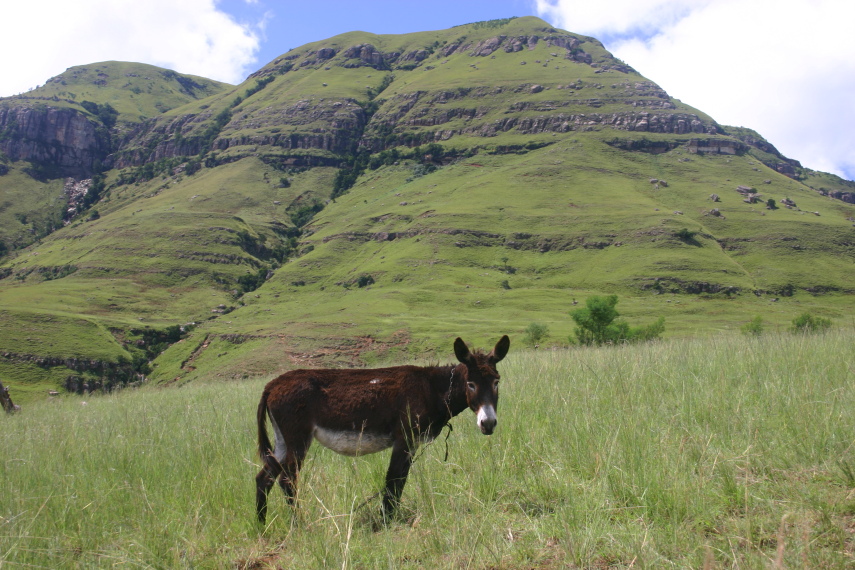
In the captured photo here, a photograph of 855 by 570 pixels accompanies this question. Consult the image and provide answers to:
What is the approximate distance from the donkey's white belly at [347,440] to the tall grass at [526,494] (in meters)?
0.31

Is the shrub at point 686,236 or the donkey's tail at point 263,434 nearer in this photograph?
the donkey's tail at point 263,434

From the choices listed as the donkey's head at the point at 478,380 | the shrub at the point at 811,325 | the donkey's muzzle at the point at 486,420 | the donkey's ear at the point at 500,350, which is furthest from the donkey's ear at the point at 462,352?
the shrub at the point at 811,325

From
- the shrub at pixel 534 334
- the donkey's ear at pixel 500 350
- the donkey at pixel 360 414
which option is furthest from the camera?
the shrub at pixel 534 334

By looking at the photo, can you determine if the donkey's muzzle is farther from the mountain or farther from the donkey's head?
the mountain

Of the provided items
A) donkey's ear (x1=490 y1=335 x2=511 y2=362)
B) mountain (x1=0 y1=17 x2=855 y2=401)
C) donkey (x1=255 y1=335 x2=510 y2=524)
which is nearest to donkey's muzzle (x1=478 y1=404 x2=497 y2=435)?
donkey (x1=255 y1=335 x2=510 y2=524)

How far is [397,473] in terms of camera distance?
509cm

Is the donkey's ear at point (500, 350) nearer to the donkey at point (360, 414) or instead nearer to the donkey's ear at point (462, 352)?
the donkey at point (360, 414)

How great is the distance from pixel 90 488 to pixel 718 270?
120 m

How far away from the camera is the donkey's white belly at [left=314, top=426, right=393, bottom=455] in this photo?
16.9 ft

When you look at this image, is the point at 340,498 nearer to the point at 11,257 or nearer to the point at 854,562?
the point at 854,562

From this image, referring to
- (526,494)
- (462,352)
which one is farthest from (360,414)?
(526,494)

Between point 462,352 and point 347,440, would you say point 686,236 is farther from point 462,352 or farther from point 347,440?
point 347,440

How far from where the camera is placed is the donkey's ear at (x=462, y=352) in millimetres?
5215

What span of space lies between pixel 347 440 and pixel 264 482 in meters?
0.94
